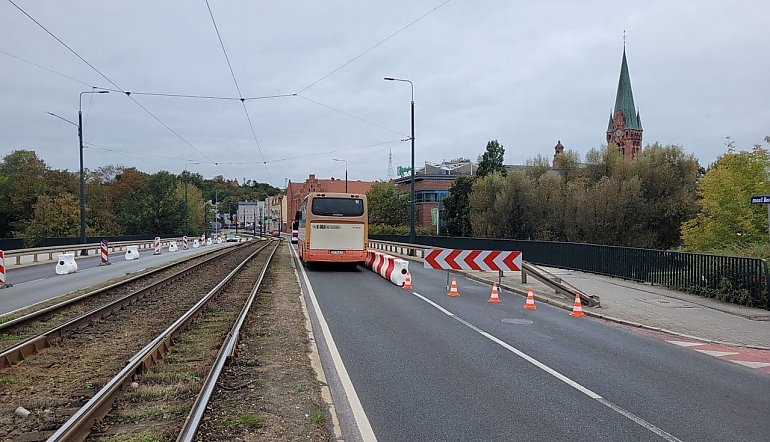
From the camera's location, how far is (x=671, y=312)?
1334cm

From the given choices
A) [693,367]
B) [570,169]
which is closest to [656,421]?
[693,367]

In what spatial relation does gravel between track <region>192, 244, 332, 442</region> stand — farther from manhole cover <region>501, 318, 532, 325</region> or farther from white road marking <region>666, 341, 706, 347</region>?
white road marking <region>666, 341, 706, 347</region>

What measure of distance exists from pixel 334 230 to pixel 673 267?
499 inches

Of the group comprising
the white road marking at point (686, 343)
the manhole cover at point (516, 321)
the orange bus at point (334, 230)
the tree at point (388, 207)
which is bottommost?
the white road marking at point (686, 343)

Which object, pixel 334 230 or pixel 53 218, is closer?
pixel 334 230

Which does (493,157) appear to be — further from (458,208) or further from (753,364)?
(753,364)

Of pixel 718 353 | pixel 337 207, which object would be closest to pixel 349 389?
pixel 718 353

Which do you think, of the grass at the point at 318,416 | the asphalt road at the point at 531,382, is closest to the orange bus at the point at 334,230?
the asphalt road at the point at 531,382

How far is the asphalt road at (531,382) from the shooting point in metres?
5.71

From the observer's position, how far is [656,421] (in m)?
5.92

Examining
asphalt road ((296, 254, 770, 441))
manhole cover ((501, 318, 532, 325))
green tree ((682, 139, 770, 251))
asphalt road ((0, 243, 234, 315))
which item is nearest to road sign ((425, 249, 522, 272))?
asphalt road ((296, 254, 770, 441))

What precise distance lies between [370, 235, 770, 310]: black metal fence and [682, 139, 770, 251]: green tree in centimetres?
1118

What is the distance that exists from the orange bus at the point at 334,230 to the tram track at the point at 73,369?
1102 cm

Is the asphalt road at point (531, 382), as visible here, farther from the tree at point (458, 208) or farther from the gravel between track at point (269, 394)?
the tree at point (458, 208)
